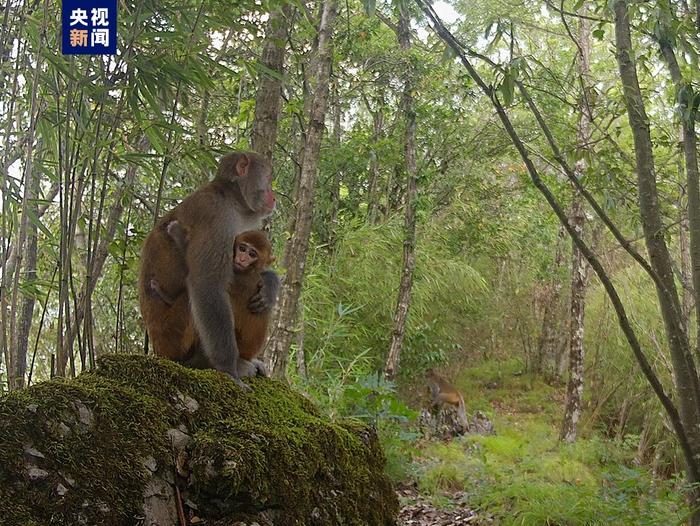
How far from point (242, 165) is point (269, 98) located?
1.11m

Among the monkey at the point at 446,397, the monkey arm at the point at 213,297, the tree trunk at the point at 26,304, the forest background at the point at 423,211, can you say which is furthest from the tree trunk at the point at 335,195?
the monkey arm at the point at 213,297

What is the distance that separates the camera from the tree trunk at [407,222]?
10062 millimetres

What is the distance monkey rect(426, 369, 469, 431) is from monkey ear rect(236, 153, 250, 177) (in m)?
8.30

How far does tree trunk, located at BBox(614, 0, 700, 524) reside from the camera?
145 inches

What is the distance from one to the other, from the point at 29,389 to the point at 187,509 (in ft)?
1.70

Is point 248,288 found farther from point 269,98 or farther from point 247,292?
point 269,98

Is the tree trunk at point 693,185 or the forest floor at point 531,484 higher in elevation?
the tree trunk at point 693,185

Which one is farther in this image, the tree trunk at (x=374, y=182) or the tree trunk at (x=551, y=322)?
the tree trunk at (x=551, y=322)

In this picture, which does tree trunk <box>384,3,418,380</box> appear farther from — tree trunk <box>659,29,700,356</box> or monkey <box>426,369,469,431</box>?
tree trunk <box>659,29,700,356</box>

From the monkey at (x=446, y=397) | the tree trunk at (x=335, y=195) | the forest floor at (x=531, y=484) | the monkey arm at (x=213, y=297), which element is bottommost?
the forest floor at (x=531, y=484)

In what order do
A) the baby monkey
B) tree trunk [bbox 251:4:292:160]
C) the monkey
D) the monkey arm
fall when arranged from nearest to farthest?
the monkey arm < the baby monkey < tree trunk [bbox 251:4:292:160] < the monkey

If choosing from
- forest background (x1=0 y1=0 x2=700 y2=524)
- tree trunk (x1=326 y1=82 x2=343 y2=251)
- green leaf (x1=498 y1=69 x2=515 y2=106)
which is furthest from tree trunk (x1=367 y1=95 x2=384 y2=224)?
green leaf (x1=498 y1=69 x2=515 y2=106)

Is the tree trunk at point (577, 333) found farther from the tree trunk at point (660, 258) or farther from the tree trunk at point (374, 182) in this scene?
the tree trunk at point (660, 258)

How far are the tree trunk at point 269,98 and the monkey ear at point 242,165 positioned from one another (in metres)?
0.85
